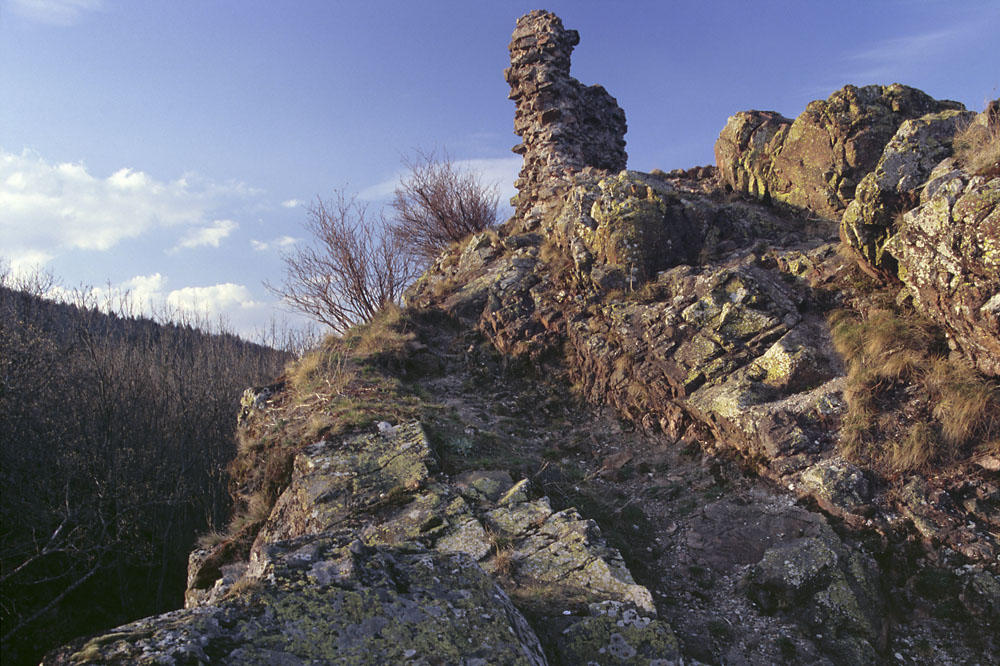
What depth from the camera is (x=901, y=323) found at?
7035 millimetres

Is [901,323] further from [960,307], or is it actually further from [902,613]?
[902,613]

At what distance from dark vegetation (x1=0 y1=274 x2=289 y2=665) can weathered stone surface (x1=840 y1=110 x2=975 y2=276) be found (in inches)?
500

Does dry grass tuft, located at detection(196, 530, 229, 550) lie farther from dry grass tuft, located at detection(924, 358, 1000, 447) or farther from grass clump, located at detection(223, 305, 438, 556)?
dry grass tuft, located at detection(924, 358, 1000, 447)

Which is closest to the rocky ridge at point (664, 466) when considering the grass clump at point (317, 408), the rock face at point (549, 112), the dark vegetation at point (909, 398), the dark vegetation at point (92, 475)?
the dark vegetation at point (909, 398)

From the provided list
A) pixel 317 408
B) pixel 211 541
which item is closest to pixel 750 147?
pixel 317 408

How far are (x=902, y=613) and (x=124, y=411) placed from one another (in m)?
17.8

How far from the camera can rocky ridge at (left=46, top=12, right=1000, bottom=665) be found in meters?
3.28

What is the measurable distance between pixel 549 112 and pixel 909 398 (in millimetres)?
10843

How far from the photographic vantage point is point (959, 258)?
20.9 feet

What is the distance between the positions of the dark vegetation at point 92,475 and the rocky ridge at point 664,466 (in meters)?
6.66

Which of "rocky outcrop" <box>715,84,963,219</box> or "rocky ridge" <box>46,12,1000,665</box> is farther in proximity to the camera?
"rocky outcrop" <box>715,84,963,219</box>

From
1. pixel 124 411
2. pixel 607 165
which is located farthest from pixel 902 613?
pixel 124 411

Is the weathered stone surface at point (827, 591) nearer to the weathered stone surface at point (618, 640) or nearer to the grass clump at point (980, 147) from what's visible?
the weathered stone surface at point (618, 640)

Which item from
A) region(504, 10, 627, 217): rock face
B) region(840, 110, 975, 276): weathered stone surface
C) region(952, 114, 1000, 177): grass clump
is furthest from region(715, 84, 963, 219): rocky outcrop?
region(504, 10, 627, 217): rock face
